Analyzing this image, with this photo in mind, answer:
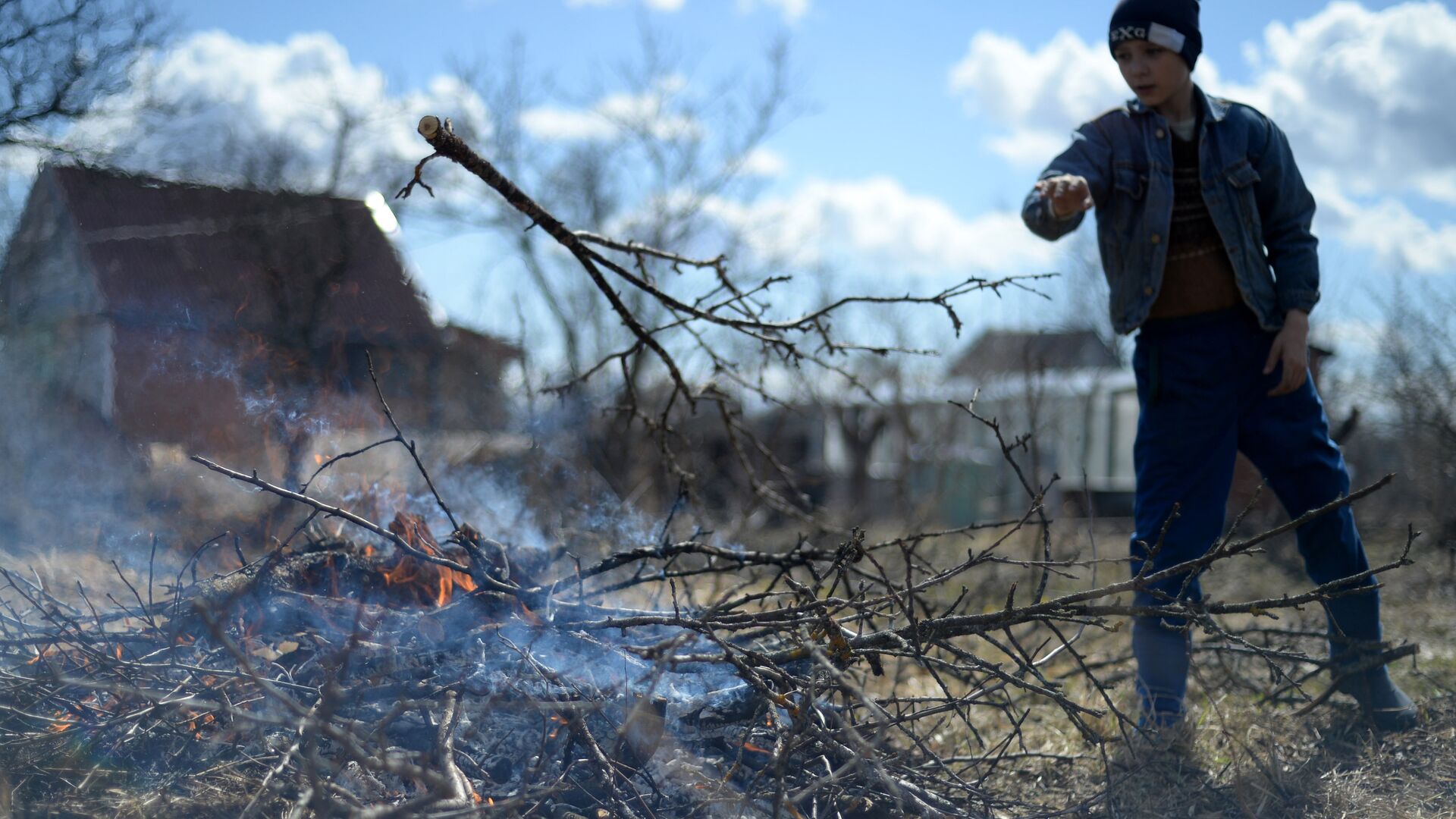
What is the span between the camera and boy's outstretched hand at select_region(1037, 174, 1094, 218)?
244 cm

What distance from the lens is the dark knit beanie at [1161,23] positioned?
101 inches

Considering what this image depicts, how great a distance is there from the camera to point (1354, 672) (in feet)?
8.06

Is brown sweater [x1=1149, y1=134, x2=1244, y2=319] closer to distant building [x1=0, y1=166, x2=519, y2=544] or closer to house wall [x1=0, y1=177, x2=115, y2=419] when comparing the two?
distant building [x1=0, y1=166, x2=519, y2=544]

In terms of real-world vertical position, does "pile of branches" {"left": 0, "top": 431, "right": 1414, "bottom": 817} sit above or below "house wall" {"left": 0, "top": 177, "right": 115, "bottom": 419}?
below

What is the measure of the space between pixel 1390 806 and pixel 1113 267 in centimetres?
148

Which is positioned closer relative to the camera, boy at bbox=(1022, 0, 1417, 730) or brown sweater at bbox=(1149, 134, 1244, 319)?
boy at bbox=(1022, 0, 1417, 730)

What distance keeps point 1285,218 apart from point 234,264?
3.53m

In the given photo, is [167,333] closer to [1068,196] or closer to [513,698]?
[513,698]

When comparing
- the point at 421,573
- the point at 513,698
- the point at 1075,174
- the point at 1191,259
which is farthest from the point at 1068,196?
the point at 421,573

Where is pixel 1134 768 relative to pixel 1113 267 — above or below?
below

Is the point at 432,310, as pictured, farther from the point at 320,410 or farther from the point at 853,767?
the point at 853,767

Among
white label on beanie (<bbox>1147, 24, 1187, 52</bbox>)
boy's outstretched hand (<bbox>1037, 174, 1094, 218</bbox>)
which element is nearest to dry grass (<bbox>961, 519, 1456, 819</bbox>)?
boy's outstretched hand (<bbox>1037, 174, 1094, 218</bbox>)

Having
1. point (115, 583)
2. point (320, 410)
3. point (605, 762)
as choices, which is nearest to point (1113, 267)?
point (605, 762)

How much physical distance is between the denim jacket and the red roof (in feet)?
8.33
